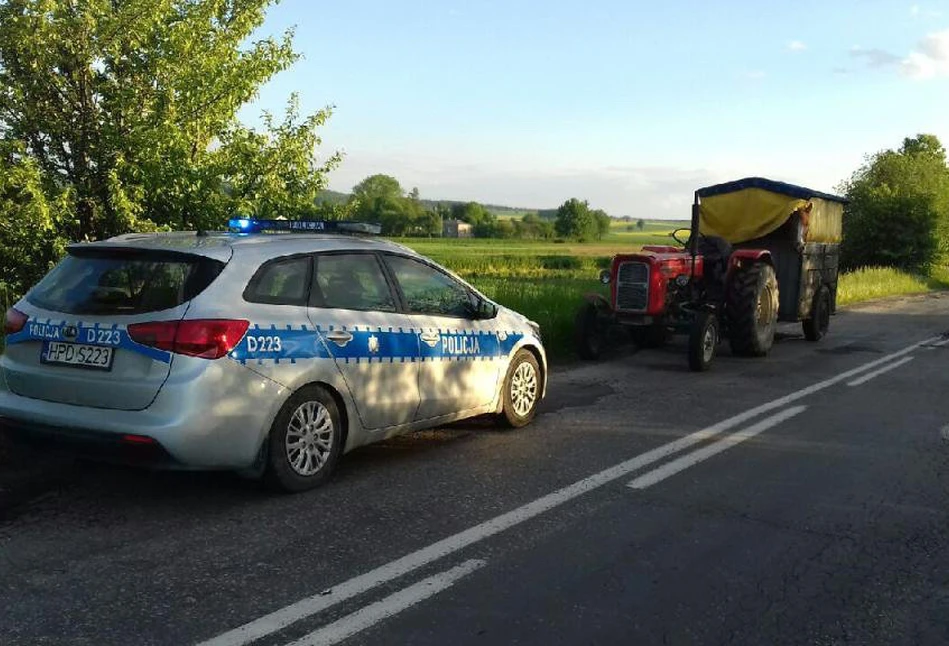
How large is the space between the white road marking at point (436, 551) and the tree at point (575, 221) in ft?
413

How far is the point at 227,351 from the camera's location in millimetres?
4637

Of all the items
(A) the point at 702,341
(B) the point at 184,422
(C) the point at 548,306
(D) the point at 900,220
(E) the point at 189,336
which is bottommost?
(A) the point at 702,341

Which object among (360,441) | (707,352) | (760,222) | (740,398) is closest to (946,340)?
(760,222)

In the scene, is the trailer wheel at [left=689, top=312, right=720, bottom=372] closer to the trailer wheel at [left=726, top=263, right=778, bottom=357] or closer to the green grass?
the trailer wheel at [left=726, top=263, right=778, bottom=357]

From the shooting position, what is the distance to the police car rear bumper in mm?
4508

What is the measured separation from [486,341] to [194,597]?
3.43 m

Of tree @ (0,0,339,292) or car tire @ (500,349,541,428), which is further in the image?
tree @ (0,0,339,292)

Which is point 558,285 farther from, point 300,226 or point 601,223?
point 601,223

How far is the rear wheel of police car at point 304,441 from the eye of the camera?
16.2 ft

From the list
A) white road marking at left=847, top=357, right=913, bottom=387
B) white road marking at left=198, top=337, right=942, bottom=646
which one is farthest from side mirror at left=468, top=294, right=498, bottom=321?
white road marking at left=847, top=357, right=913, bottom=387

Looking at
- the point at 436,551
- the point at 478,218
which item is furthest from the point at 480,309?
the point at 478,218

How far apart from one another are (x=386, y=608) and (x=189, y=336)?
6.43 ft

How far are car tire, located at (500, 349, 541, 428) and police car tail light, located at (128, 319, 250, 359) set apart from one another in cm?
282

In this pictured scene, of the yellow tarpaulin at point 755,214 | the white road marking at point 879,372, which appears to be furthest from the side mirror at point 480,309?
the yellow tarpaulin at point 755,214
